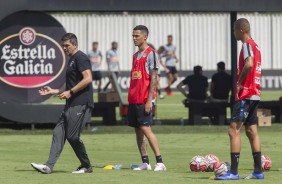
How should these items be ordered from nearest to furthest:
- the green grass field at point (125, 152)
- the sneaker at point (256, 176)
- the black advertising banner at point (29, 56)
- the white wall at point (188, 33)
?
the sneaker at point (256, 176)
the green grass field at point (125, 152)
the black advertising banner at point (29, 56)
the white wall at point (188, 33)

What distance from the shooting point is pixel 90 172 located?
15.6 m

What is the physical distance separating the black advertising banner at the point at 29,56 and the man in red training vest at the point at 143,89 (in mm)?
9580

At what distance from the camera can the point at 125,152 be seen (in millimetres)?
19984

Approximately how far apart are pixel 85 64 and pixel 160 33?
34.1 meters

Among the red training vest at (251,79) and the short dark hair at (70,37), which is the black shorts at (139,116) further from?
the red training vest at (251,79)

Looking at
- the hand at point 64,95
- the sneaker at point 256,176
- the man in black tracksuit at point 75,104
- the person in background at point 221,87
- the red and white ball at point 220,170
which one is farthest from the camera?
the person in background at point 221,87

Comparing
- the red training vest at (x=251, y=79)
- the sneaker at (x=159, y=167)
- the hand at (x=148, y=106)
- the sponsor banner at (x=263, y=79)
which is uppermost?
the red training vest at (x=251, y=79)

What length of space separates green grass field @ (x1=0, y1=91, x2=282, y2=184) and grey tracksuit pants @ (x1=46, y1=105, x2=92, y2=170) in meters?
0.27

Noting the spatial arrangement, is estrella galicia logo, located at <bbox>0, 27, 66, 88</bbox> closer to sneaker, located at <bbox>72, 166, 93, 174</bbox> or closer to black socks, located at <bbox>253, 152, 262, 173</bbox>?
sneaker, located at <bbox>72, 166, 93, 174</bbox>

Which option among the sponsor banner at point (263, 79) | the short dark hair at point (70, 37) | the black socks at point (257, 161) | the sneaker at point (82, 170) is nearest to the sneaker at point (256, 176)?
the black socks at point (257, 161)

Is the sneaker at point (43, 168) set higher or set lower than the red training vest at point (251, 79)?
lower

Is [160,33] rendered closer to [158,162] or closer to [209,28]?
[209,28]

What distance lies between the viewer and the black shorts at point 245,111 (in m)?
14.0

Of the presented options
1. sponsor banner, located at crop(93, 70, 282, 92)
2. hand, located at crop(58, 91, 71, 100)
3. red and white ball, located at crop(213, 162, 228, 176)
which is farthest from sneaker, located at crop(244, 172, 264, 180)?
sponsor banner, located at crop(93, 70, 282, 92)
